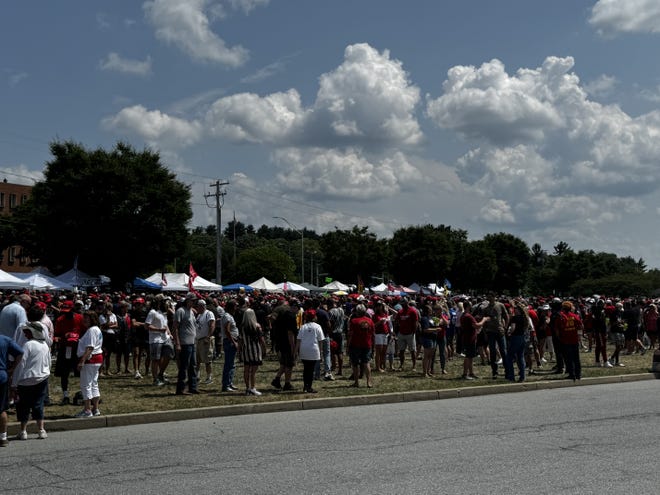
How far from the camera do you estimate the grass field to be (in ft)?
38.7

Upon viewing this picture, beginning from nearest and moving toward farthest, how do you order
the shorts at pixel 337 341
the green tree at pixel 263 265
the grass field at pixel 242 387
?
1. the grass field at pixel 242 387
2. the shorts at pixel 337 341
3. the green tree at pixel 263 265

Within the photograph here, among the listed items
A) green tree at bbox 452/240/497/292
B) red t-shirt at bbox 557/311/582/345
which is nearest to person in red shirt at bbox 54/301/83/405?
red t-shirt at bbox 557/311/582/345

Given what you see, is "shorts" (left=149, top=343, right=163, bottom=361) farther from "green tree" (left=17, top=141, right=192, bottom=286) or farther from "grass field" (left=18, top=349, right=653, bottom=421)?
"green tree" (left=17, top=141, right=192, bottom=286)

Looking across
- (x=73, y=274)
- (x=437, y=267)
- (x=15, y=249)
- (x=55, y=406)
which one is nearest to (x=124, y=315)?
(x=55, y=406)

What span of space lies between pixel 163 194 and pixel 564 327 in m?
35.1

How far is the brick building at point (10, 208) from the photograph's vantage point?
89.1 m

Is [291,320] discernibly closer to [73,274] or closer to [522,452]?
[522,452]

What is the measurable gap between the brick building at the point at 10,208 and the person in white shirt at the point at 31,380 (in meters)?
84.4

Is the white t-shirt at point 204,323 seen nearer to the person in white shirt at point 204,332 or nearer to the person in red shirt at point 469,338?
the person in white shirt at point 204,332

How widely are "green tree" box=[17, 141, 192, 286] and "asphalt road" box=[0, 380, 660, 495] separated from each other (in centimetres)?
3552

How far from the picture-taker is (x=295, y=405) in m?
12.2

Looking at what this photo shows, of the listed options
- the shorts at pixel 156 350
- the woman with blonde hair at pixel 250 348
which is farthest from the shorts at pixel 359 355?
the shorts at pixel 156 350

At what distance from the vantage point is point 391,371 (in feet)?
57.1

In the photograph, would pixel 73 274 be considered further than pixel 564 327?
Yes
